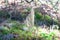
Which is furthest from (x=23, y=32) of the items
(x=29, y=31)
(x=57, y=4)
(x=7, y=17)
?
(x=57, y=4)

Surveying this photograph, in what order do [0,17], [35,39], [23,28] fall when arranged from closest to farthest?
[35,39]
[23,28]
[0,17]

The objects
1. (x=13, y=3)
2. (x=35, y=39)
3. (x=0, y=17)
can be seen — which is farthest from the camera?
→ (x=13, y=3)

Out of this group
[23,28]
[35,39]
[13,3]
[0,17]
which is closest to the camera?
[35,39]

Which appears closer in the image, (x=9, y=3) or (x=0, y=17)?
(x=0, y=17)

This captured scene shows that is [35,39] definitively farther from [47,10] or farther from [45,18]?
[47,10]

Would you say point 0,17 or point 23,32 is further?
point 0,17

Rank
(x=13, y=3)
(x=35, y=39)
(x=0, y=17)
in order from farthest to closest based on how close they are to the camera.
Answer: (x=13, y=3) → (x=0, y=17) → (x=35, y=39)

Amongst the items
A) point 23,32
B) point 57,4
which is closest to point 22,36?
point 23,32

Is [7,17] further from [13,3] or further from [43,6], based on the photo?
[43,6]

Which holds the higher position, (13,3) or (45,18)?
(13,3)
